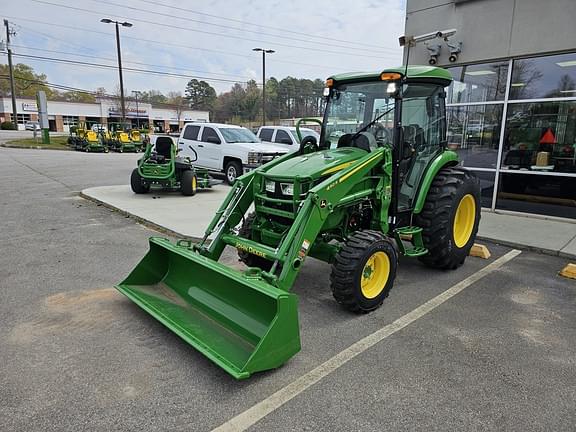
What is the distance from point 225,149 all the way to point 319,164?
30.0 feet

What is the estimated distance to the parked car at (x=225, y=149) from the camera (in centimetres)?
1266

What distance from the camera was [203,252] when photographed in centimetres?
437

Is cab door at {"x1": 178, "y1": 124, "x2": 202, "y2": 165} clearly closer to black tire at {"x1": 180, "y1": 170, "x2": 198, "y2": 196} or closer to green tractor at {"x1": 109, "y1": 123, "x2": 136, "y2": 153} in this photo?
black tire at {"x1": 180, "y1": 170, "x2": 198, "y2": 196}

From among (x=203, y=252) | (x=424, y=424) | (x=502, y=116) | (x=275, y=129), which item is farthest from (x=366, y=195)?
(x=275, y=129)

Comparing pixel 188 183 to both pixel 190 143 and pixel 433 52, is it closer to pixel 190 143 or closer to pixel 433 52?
pixel 190 143

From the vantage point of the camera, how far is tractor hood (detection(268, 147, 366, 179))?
13.9 feet

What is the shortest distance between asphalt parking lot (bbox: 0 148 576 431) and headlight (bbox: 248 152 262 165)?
24.2ft

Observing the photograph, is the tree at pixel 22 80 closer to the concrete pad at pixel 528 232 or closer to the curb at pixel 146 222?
the curb at pixel 146 222

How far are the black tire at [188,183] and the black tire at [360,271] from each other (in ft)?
24.8

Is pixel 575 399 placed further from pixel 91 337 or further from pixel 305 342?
pixel 91 337

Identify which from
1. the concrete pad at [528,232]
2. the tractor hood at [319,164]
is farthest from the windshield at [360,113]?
the concrete pad at [528,232]

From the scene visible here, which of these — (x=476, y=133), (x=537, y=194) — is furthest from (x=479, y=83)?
(x=537, y=194)

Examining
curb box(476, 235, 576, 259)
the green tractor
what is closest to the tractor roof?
curb box(476, 235, 576, 259)

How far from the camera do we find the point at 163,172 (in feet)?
35.6
